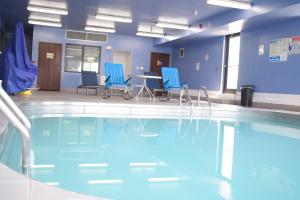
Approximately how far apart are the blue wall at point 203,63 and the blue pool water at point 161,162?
7014 mm

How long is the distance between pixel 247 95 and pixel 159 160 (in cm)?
725

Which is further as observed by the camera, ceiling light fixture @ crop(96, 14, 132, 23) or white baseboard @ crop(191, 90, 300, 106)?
ceiling light fixture @ crop(96, 14, 132, 23)

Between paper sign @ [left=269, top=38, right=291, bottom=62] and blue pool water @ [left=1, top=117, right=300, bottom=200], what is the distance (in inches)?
174

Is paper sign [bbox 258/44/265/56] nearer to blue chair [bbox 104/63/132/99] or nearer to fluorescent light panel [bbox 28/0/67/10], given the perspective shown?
blue chair [bbox 104/63/132/99]

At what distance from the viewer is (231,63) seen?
11.3 meters

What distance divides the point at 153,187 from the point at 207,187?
363 millimetres

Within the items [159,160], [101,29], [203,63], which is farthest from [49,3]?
[159,160]

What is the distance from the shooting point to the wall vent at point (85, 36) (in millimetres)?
13516

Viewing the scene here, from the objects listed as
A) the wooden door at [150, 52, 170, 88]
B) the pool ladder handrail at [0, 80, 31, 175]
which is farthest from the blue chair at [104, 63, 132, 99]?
the pool ladder handrail at [0, 80, 31, 175]

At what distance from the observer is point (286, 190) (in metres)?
2.18

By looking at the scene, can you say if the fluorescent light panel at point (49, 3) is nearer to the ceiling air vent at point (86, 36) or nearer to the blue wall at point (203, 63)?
the ceiling air vent at point (86, 36)

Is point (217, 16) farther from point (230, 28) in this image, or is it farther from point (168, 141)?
point (168, 141)

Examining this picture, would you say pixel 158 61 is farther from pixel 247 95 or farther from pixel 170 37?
pixel 247 95

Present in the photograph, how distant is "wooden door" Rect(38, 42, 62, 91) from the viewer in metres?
13.3
